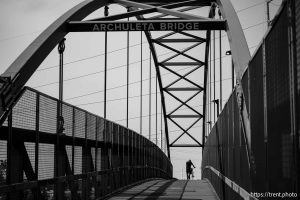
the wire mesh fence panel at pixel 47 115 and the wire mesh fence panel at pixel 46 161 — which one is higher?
the wire mesh fence panel at pixel 47 115

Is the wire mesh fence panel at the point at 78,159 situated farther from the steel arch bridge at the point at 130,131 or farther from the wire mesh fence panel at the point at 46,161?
the wire mesh fence panel at the point at 46,161

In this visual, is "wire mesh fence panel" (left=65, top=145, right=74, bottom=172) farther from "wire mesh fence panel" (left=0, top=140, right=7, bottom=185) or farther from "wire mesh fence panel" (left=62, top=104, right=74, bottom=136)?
"wire mesh fence panel" (left=0, top=140, right=7, bottom=185)

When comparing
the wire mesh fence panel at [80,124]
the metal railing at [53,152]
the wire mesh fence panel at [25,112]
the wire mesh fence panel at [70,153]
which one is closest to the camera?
the metal railing at [53,152]

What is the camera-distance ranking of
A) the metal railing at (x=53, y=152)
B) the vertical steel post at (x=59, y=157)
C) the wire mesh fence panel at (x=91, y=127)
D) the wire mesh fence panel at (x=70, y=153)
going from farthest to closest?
1. the wire mesh fence panel at (x=91, y=127)
2. the wire mesh fence panel at (x=70, y=153)
3. the vertical steel post at (x=59, y=157)
4. the metal railing at (x=53, y=152)

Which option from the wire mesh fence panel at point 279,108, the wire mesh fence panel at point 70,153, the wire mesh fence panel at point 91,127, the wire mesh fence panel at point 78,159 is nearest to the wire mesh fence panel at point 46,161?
the wire mesh fence panel at point 70,153

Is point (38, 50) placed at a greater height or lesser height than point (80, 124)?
greater

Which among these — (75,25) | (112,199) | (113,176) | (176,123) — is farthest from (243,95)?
(176,123)

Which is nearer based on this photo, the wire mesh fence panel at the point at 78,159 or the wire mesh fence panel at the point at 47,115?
the wire mesh fence panel at the point at 47,115

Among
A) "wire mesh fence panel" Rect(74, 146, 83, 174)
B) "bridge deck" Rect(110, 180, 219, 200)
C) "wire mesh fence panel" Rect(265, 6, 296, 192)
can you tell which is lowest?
"bridge deck" Rect(110, 180, 219, 200)

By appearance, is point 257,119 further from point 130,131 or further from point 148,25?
point 130,131

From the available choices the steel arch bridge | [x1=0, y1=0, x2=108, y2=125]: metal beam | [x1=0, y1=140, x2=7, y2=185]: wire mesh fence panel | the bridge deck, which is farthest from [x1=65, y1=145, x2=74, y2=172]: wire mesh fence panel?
the bridge deck

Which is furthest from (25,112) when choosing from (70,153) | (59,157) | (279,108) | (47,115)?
(279,108)

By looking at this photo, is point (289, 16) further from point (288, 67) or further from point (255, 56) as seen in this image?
point (255, 56)

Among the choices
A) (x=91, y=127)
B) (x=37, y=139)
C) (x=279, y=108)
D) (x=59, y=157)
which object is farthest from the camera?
(x=91, y=127)
